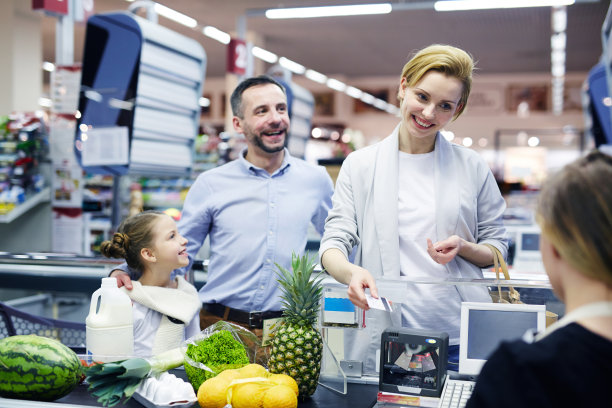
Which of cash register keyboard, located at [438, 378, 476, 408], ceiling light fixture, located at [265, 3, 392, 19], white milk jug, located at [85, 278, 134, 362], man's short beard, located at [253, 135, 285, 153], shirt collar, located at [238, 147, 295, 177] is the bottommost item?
cash register keyboard, located at [438, 378, 476, 408]

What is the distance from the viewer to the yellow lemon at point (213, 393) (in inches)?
62.7

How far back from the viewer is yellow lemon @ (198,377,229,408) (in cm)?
159

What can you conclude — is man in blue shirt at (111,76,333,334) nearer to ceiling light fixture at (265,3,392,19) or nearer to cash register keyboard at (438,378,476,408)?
cash register keyboard at (438,378,476,408)

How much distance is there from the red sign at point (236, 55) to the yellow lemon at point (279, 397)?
8.95 metres

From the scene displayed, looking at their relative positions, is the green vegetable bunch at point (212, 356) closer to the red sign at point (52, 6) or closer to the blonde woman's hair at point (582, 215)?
the blonde woman's hair at point (582, 215)

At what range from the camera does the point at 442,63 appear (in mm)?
1938

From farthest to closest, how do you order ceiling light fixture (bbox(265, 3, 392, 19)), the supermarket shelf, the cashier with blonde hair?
ceiling light fixture (bbox(265, 3, 392, 19)), the supermarket shelf, the cashier with blonde hair

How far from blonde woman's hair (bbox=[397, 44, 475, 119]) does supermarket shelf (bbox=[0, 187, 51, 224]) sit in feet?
13.4

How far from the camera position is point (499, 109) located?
62.1 feet

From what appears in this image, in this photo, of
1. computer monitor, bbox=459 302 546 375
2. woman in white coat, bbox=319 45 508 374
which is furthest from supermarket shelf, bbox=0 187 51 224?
computer monitor, bbox=459 302 546 375

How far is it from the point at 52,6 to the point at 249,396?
4398 millimetres

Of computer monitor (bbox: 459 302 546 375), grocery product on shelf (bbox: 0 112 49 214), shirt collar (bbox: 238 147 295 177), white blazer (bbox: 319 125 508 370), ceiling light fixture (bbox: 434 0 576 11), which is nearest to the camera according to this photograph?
computer monitor (bbox: 459 302 546 375)

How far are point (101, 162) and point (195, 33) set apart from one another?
9580 millimetres

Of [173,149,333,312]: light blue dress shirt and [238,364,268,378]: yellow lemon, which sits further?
[173,149,333,312]: light blue dress shirt
